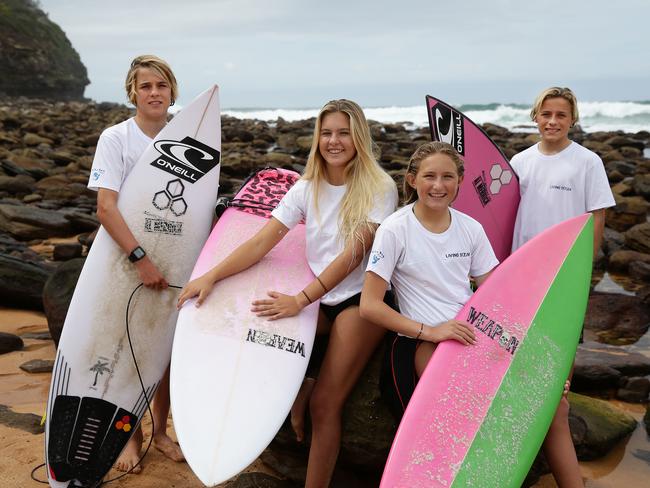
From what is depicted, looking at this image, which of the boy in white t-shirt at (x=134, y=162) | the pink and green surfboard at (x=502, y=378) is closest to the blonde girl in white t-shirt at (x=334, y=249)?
the pink and green surfboard at (x=502, y=378)

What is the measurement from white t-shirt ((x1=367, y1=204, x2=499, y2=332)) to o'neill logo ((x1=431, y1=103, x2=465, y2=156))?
1328 mm

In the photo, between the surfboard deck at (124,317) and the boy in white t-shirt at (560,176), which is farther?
the boy in white t-shirt at (560,176)

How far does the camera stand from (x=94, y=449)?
2.98 meters

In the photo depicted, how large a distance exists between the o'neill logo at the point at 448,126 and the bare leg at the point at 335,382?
5.17ft

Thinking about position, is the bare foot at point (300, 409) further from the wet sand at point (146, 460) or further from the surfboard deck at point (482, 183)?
the surfboard deck at point (482, 183)

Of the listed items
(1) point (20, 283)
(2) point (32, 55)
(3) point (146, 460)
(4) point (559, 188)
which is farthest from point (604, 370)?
(2) point (32, 55)

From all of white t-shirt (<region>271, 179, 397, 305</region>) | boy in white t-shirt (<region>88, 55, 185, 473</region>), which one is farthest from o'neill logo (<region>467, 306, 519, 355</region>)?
boy in white t-shirt (<region>88, 55, 185, 473</region>)

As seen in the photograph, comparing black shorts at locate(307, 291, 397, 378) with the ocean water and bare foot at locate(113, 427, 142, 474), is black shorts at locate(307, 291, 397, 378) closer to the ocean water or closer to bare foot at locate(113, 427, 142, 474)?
bare foot at locate(113, 427, 142, 474)

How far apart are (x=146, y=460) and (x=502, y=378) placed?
5.88 ft

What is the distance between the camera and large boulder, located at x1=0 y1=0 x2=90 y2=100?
147 ft

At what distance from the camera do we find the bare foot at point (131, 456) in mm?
3107

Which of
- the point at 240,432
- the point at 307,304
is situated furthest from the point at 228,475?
the point at 307,304

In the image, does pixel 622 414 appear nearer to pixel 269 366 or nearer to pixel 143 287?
pixel 269 366

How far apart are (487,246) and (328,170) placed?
764 mm
